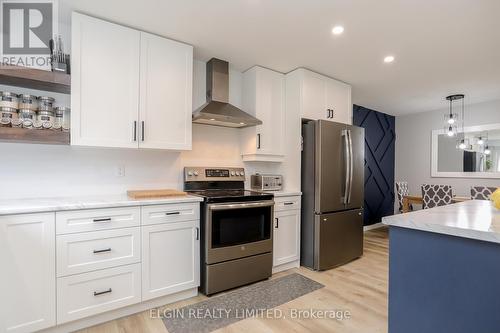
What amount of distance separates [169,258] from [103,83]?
1.59 metres

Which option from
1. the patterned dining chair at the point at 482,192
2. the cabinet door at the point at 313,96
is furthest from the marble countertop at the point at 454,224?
the patterned dining chair at the point at 482,192

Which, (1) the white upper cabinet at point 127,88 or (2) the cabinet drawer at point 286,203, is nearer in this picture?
(1) the white upper cabinet at point 127,88

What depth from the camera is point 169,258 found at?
223 cm

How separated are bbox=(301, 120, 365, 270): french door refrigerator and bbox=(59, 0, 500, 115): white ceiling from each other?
2.68 ft

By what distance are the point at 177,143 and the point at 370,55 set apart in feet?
7.44

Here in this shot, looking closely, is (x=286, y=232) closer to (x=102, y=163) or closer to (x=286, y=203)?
(x=286, y=203)

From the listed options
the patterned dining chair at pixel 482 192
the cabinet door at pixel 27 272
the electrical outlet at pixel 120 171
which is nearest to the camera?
the cabinet door at pixel 27 272

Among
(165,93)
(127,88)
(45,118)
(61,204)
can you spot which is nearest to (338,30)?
(165,93)

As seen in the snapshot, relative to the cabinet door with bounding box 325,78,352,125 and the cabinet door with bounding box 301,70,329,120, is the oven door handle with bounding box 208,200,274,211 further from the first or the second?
the cabinet door with bounding box 325,78,352,125

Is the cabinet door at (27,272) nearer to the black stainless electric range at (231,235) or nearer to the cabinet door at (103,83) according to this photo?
the cabinet door at (103,83)

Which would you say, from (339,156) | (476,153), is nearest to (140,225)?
(339,156)

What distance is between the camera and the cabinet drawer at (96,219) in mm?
1789

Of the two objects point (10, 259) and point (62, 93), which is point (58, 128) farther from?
point (10, 259)

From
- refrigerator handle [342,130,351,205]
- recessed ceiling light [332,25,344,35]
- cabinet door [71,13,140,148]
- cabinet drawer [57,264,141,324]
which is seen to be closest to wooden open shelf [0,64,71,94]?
cabinet door [71,13,140,148]
